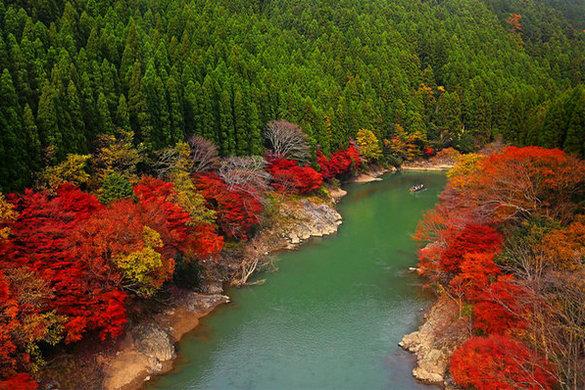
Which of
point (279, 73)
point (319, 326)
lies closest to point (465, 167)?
point (319, 326)

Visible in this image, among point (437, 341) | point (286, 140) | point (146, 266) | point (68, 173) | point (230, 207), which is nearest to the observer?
point (146, 266)

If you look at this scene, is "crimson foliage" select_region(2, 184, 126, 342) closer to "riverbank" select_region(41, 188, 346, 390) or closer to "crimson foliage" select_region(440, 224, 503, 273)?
"riverbank" select_region(41, 188, 346, 390)

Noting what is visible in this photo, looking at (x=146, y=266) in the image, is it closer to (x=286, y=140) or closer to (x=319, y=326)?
(x=319, y=326)

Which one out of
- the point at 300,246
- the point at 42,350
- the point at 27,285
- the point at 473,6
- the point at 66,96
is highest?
the point at 473,6

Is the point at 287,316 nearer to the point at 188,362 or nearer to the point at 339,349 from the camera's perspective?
the point at 339,349

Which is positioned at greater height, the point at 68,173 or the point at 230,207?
the point at 68,173

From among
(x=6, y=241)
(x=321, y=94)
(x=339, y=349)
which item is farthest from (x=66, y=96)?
(x=321, y=94)

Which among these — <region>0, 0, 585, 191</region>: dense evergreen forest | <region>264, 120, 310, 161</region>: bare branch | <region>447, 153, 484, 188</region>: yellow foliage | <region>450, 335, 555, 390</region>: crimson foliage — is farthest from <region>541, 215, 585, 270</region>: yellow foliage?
<region>264, 120, 310, 161</region>: bare branch
